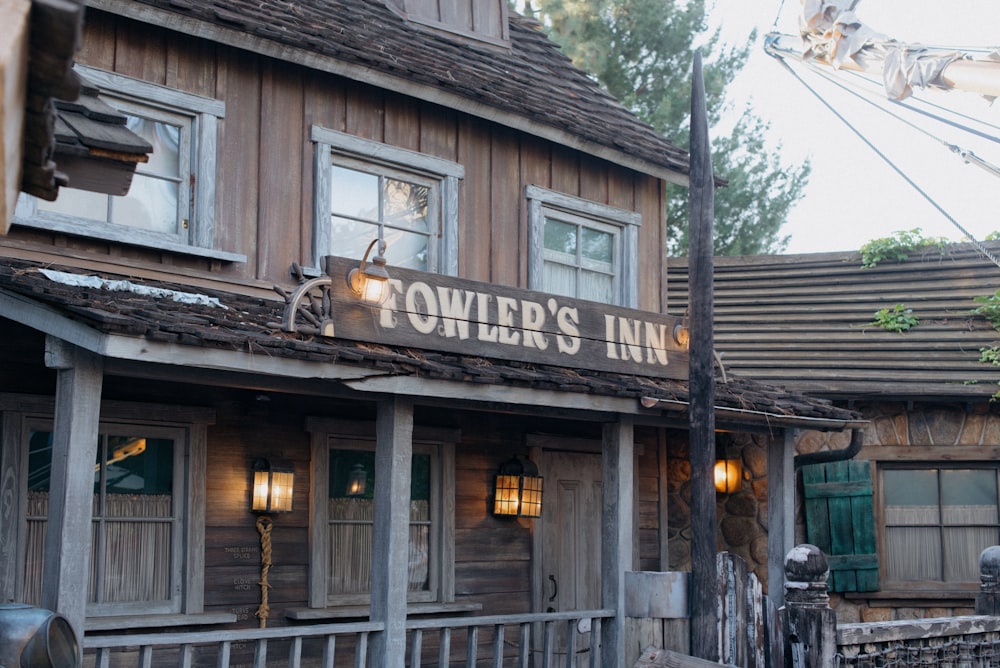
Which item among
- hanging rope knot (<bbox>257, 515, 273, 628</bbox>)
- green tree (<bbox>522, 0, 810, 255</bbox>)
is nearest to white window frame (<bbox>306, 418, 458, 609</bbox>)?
hanging rope knot (<bbox>257, 515, 273, 628</bbox>)

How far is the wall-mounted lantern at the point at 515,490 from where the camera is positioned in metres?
11.4

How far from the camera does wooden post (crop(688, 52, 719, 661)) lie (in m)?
7.82

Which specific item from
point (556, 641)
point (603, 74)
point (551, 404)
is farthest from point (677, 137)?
point (551, 404)

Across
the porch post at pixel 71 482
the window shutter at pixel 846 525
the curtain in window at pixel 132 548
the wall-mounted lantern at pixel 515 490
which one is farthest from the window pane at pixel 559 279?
the porch post at pixel 71 482

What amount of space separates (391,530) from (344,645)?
2249mm

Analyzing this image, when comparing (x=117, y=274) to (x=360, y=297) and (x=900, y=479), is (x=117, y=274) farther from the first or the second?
(x=900, y=479)

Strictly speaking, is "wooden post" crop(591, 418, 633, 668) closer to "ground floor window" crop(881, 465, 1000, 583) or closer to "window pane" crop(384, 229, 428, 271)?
"window pane" crop(384, 229, 428, 271)

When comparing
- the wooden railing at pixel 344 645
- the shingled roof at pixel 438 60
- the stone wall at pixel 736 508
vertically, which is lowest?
the wooden railing at pixel 344 645

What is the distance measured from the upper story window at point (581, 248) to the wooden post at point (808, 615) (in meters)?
4.89

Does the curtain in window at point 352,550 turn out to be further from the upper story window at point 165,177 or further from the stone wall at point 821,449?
the stone wall at point 821,449

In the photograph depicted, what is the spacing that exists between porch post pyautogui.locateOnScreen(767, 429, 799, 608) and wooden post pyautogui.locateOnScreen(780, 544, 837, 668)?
13.8ft

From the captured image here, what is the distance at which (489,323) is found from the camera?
9.11m

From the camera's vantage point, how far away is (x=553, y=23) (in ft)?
85.0

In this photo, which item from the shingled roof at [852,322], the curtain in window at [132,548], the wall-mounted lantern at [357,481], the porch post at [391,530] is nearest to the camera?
the porch post at [391,530]
